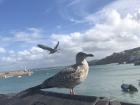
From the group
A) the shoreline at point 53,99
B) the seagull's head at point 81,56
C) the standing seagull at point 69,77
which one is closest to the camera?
the shoreline at point 53,99

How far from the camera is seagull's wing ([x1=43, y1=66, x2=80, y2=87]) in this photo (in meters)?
10.6

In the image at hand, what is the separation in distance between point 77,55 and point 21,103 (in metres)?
2.72

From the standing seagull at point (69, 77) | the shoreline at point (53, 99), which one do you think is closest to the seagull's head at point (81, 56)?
the standing seagull at point (69, 77)

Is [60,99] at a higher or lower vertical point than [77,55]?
lower

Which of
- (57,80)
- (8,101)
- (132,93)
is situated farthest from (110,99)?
(132,93)

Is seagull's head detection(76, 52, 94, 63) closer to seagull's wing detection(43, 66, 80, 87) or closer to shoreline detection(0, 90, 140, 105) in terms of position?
seagull's wing detection(43, 66, 80, 87)

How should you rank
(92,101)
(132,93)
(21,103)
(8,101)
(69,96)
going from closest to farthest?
(92,101) < (69,96) < (21,103) < (8,101) < (132,93)

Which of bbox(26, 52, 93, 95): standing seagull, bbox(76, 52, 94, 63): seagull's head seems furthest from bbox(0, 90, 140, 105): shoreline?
bbox(76, 52, 94, 63): seagull's head

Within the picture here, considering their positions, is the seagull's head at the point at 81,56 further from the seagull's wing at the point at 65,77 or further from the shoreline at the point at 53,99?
the shoreline at the point at 53,99

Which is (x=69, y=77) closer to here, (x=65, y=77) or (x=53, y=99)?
(x=65, y=77)

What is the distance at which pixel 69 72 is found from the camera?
1081 cm

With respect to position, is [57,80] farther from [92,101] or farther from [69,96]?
[92,101]

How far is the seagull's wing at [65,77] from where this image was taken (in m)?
10.6

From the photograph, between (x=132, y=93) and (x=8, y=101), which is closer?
(x=8, y=101)
